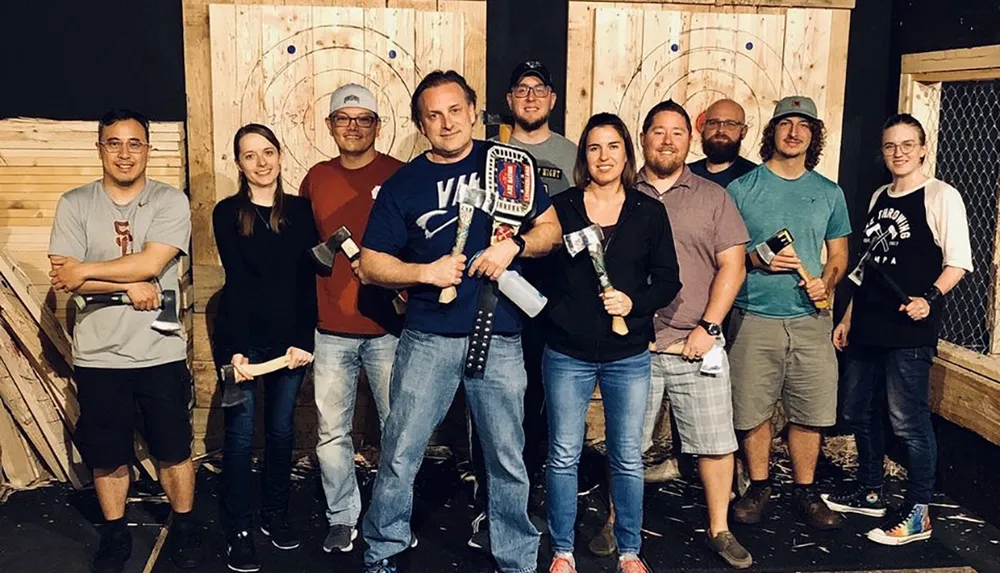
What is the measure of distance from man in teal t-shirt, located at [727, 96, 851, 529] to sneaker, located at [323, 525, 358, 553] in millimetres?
1811

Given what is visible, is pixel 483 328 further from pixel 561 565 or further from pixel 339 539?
pixel 339 539

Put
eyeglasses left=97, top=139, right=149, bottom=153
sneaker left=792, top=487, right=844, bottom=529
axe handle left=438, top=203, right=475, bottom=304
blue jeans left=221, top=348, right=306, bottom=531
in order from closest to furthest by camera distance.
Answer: axe handle left=438, top=203, right=475, bottom=304 → eyeglasses left=97, top=139, right=149, bottom=153 → blue jeans left=221, top=348, right=306, bottom=531 → sneaker left=792, top=487, right=844, bottom=529

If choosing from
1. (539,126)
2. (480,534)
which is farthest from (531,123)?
(480,534)

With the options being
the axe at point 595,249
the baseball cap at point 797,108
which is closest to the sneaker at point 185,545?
the axe at point 595,249

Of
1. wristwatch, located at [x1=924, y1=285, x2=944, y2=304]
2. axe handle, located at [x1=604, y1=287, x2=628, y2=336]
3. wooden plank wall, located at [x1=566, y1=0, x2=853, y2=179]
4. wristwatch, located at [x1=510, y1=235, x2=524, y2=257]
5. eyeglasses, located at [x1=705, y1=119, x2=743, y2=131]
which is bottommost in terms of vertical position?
axe handle, located at [x1=604, y1=287, x2=628, y2=336]

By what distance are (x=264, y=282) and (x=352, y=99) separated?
859 mm

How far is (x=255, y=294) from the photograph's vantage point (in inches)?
159

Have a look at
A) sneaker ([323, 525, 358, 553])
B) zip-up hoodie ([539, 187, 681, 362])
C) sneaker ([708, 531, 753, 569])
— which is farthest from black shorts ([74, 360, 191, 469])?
sneaker ([708, 531, 753, 569])

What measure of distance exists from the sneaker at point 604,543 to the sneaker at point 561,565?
351 mm

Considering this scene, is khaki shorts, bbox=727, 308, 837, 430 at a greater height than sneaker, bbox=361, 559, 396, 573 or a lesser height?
greater

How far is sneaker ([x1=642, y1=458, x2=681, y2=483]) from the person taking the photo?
206 inches

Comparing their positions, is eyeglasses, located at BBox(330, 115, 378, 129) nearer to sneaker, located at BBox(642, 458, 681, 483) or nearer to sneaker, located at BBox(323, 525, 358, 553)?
sneaker, located at BBox(323, 525, 358, 553)

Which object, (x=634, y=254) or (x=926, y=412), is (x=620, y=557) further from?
(x=926, y=412)

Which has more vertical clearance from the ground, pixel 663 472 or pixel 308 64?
pixel 308 64
